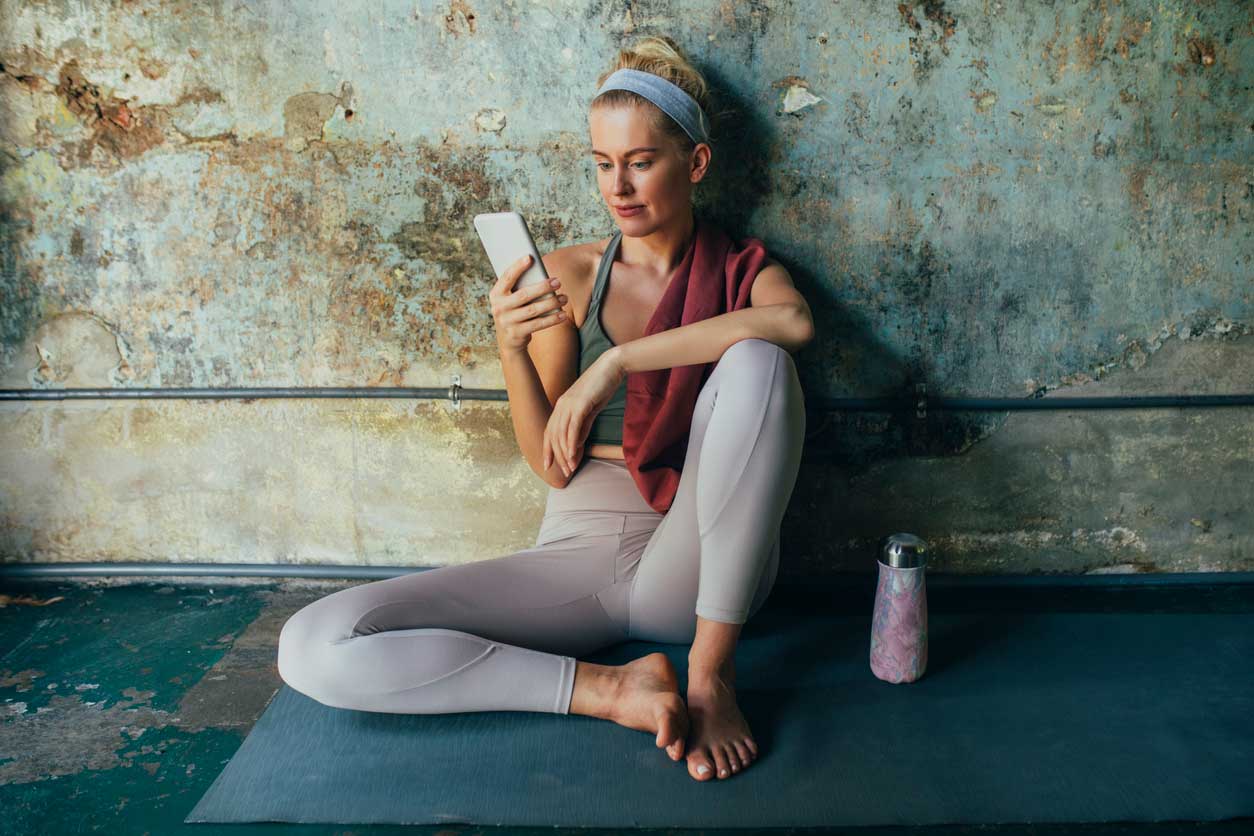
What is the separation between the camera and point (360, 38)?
2.07m

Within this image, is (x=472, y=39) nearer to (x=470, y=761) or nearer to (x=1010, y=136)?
(x=1010, y=136)

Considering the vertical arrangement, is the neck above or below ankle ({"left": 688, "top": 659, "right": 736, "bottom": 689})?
above

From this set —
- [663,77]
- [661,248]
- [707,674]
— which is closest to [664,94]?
[663,77]

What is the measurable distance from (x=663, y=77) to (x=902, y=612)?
50.2 inches

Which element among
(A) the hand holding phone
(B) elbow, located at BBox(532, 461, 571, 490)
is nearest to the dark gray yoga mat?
(B) elbow, located at BBox(532, 461, 571, 490)

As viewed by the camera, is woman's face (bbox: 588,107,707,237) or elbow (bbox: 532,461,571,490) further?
elbow (bbox: 532,461,571,490)

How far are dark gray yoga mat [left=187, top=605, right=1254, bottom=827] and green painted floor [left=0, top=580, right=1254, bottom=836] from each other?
2.0 inches

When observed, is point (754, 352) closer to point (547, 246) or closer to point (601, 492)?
point (601, 492)

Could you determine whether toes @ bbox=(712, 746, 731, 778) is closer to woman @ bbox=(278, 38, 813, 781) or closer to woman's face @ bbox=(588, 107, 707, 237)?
woman @ bbox=(278, 38, 813, 781)

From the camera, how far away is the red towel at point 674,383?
1.82 metres

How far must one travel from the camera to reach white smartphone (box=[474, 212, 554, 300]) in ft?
5.41

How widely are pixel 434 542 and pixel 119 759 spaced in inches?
35.3

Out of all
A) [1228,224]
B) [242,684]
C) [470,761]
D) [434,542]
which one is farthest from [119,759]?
[1228,224]

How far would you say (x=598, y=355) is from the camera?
6.34 feet
